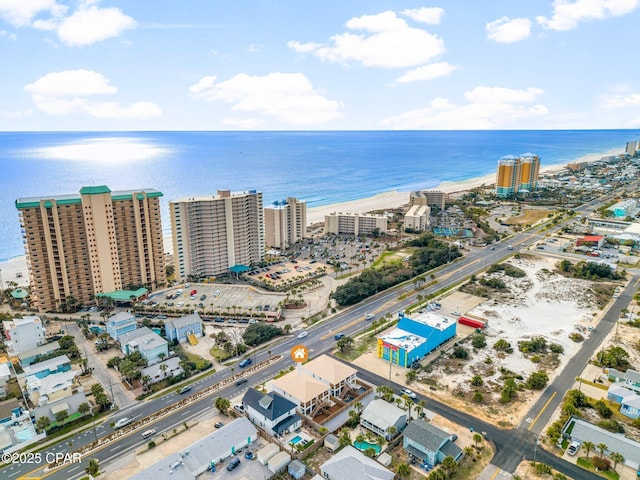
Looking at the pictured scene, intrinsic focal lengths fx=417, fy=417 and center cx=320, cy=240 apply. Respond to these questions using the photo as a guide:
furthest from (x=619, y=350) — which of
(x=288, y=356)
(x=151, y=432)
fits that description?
(x=151, y=432)

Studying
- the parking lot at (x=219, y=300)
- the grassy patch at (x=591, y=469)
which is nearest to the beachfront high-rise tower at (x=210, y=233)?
the parking lot at (x=219, y=300)

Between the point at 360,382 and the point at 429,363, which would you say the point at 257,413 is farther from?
the point at 429,363

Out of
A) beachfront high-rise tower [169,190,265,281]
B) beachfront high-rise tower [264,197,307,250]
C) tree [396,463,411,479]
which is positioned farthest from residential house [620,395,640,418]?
beachfront high-rise tower [264,197,307,250]

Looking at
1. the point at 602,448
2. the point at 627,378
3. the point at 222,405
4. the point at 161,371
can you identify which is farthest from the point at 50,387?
the point at 627,378

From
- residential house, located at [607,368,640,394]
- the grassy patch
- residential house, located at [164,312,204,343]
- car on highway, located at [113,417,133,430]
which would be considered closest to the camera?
the grassy patch

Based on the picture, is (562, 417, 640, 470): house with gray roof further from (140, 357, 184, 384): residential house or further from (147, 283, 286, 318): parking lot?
(140, 357, 184, 384): residential house

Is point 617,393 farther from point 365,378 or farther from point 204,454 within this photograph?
point 204,454

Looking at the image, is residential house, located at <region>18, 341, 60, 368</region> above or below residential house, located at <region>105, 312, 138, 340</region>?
below

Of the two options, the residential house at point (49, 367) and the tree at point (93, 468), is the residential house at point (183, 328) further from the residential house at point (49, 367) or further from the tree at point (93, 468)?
the tree at point (93, 468)
